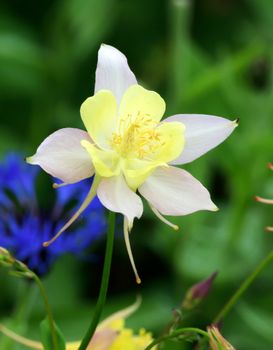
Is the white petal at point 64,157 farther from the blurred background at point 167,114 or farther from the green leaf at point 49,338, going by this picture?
the blurred background at point 167,114

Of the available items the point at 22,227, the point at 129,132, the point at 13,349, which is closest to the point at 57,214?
the point at 22,227

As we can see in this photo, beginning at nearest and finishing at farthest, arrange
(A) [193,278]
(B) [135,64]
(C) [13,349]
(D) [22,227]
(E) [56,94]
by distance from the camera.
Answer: (C) [13,349] → (D) [22,227] → (A) [193,278] → (E) [56,94] → (B) [135,64]

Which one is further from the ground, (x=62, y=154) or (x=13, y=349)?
(x=62, y=154)

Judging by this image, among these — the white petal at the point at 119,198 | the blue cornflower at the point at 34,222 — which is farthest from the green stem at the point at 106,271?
the blue cornflower at the point at 34,222

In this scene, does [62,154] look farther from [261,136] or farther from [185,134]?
[261,136]

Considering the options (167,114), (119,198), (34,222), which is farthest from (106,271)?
(167,114)

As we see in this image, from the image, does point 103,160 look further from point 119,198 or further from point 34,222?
point 34,222
